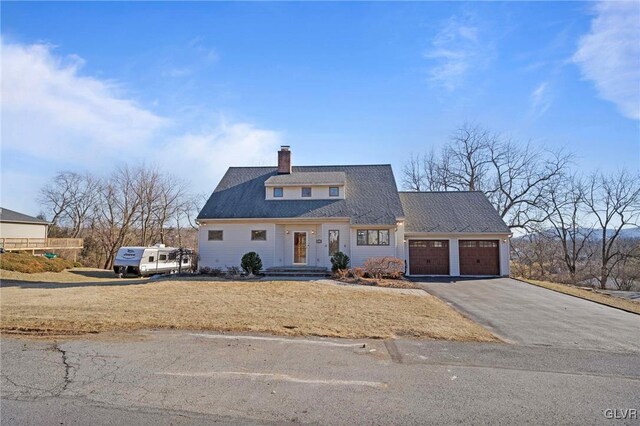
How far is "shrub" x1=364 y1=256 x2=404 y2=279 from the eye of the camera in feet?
58.5

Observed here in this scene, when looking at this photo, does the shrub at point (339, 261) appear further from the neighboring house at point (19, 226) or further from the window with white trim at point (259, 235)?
the neighboring house at point (19, 226)

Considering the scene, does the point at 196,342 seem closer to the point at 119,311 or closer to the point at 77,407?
the point at 77,407

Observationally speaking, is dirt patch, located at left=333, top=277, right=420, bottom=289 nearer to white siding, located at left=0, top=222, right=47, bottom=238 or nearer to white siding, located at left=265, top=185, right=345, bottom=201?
white siding, located at left=265, top=185, right=345, bottom=201

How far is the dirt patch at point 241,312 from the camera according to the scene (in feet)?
25.0

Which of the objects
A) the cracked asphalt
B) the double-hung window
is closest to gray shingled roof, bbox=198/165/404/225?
the double-hung window

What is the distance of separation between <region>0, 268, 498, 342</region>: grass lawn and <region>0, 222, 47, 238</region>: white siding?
23.9 metres

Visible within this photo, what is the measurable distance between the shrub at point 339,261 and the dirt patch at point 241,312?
471 centimetres

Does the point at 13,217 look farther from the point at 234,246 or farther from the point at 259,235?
the point at 259,235

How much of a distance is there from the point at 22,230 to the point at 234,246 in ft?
86.7

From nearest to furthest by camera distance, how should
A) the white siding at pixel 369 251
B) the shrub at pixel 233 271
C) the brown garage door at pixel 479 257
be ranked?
1. the shrub at pixel 233 271
2. the white siding at pixel 369 251
3. the brown garage door at pixel 479 257

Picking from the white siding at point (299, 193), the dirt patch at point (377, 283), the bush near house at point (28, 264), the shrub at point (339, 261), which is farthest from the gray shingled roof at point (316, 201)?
the bush near house at point (28, 264)

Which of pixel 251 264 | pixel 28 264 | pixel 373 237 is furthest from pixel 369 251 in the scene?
pixel 28 264

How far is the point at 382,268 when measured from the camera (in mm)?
17938

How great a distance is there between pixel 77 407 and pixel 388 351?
177 inches
